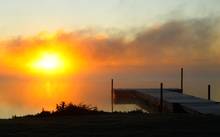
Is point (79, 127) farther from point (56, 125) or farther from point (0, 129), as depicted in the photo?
point (0, 129)

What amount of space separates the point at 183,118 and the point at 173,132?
309 centimetres

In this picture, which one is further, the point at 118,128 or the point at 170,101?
the point at 170,101

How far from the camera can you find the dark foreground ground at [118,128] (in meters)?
12.7

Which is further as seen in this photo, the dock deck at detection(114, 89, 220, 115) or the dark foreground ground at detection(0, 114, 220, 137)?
the dock deck at detection(114, 89, 220, 115)

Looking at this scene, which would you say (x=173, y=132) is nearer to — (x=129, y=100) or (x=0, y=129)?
(x=0, y=129)

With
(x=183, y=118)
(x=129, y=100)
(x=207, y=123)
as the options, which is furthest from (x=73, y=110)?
(x=129, y=100)

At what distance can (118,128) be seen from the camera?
13.7m

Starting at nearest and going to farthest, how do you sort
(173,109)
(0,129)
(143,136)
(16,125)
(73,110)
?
1. (143,136)
2. (0,129)
3. (16,125)
4. (73,110)
5. (173,109)

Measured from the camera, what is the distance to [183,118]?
16.0 meters

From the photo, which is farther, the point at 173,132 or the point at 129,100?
the point at 129,100

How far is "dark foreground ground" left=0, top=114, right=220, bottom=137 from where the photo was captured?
12.7 metres

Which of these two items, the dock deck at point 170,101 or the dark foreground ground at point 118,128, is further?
the dock deck at point 170,101

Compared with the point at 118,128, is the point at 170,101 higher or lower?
higher

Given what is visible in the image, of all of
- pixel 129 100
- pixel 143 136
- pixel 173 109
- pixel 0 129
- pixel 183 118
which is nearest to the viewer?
pixel 143 136
